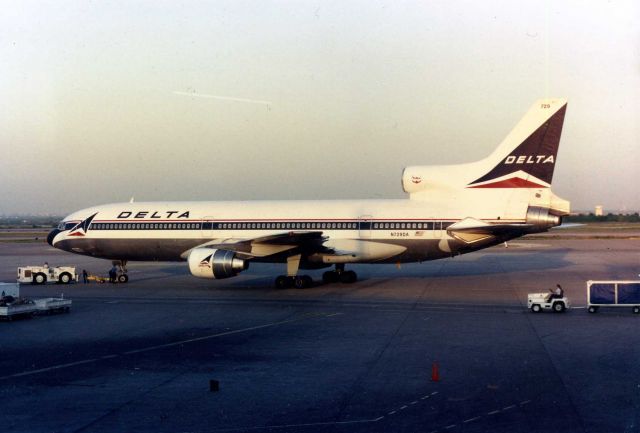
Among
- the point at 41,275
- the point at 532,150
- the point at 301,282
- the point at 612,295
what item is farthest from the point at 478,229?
the point at 41,275

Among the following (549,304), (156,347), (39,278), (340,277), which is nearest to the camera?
(156,347)

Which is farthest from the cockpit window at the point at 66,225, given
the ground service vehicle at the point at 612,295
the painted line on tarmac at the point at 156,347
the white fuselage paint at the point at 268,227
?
the ground service vehicle at the point at 612,295

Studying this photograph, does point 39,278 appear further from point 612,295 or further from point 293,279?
point 612,295

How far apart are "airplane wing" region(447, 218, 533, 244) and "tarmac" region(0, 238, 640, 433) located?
8.33 ft

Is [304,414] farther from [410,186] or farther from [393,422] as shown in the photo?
[410,186]

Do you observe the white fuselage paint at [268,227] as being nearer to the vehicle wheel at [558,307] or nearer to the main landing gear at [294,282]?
the main landing gear at [294,282]

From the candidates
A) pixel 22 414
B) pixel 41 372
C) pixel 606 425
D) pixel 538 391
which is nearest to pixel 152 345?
pixel 41 372

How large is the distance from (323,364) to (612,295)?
498 inches

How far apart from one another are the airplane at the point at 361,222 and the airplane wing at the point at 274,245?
0.05 metres

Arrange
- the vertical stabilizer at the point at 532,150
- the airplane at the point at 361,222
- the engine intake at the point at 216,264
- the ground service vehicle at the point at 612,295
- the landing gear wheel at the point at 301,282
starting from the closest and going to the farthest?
the ground service vehicle at the point at 612,295 → the engine intake at the point at 216,264 → the vertical stabilizer at the point at 532,150 → the airplane at the point at 361,222 → the landing gear wheel at the point at 301,282

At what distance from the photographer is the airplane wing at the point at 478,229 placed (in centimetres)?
2850

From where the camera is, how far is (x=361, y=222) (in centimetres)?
3144

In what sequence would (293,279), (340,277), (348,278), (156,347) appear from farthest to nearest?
1. (340,277)
2. (348,278)
3. (293,279)
4. (156,347)

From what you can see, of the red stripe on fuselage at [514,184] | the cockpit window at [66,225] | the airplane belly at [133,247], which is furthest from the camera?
the cockpit window at [66,225]
